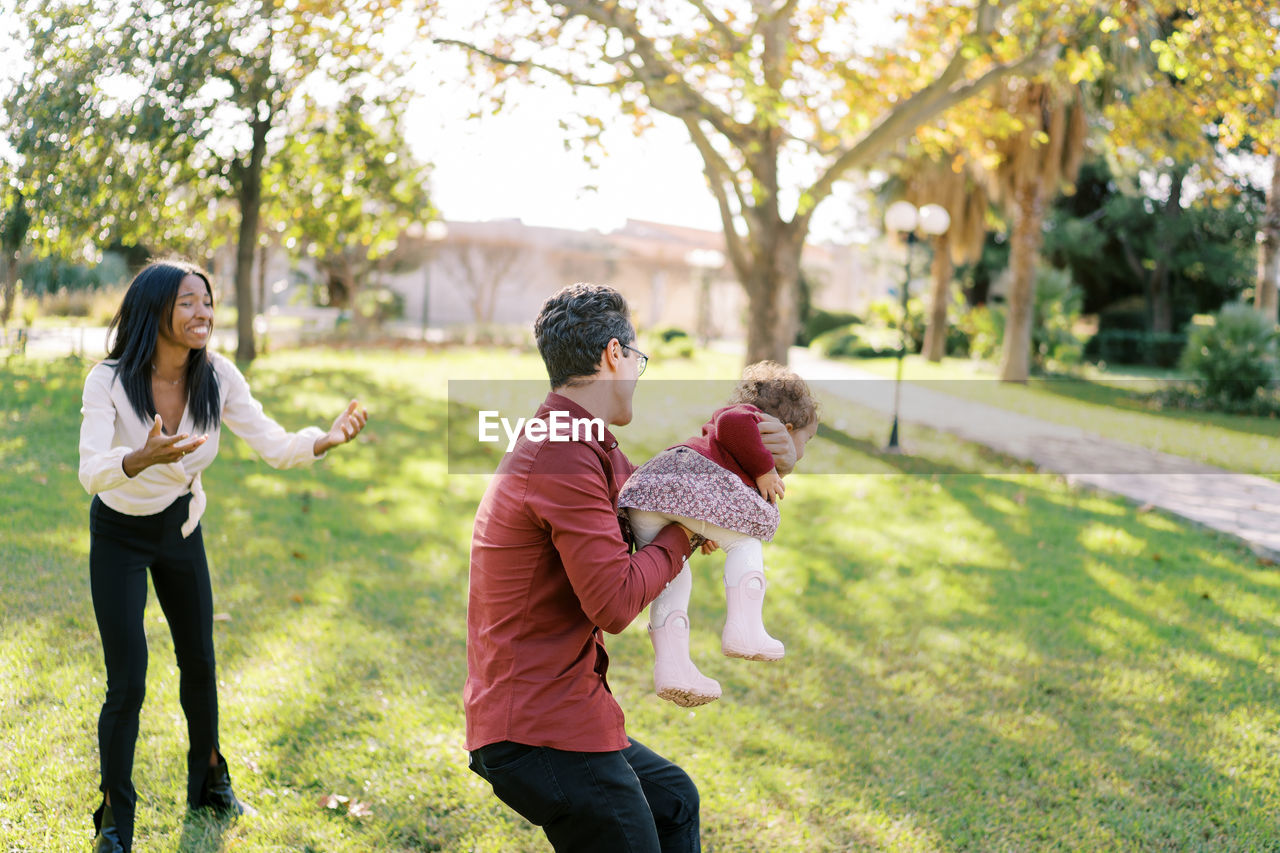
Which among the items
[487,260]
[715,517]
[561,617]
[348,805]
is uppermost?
[487,260]

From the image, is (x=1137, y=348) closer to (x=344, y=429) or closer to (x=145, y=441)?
(x=344, y=429)

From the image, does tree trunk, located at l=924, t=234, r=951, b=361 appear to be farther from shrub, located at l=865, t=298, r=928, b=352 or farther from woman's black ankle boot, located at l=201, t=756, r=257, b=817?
woman's black ankle boot, located at l=201, t=756, r=257, b=817

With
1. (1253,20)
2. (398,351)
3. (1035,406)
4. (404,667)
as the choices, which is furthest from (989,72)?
(398,351)

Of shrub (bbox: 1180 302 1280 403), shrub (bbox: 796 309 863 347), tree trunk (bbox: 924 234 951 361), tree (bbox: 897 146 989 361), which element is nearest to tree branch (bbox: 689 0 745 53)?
shrub (bbox: 1180 302 1280 403)

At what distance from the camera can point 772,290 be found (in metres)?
13.4

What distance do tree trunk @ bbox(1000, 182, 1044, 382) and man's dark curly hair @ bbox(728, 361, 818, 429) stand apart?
68.3 feet

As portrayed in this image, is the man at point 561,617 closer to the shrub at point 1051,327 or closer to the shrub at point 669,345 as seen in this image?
the shrub at point 669,345

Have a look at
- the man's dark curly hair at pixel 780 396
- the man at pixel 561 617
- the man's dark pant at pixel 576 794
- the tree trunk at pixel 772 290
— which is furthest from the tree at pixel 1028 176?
the man's dark pant at pixel 576 794

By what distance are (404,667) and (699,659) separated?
162 cm

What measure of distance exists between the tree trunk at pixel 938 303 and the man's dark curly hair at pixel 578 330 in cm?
2525

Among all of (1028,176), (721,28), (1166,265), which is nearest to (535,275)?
(1028,176)

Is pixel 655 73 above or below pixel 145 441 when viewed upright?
above

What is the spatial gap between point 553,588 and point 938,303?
26173 millimetres
